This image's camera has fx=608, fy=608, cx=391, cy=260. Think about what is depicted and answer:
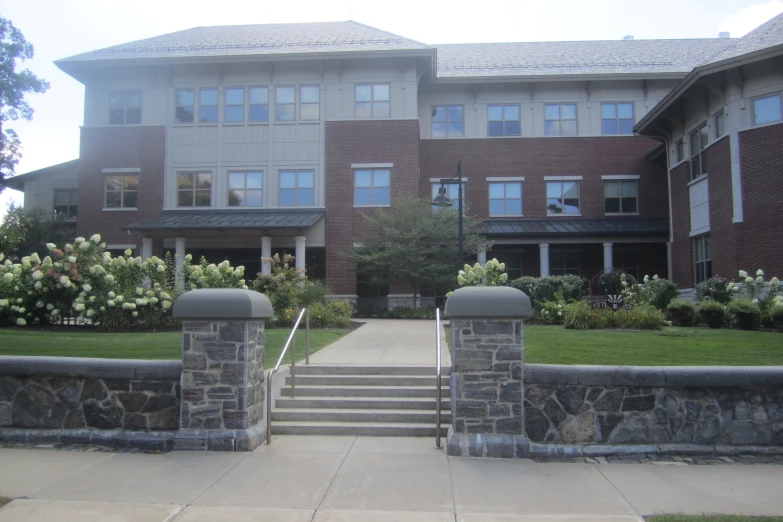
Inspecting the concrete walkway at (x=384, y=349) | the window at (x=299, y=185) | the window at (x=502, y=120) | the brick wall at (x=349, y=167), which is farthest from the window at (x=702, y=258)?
the window at (x=299, y=185)

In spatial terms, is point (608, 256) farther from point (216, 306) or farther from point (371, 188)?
point (216, 306)

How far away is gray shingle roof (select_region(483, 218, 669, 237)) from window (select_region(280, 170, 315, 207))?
7.97m

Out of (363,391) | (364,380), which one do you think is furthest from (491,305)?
(364,380)

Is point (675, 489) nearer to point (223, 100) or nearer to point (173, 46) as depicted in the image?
point (223, 100)

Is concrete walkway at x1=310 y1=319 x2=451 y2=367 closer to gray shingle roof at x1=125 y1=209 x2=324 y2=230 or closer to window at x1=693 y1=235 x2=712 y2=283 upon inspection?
gray shingle roof at x1=125 y1=209 x2=324 y2=230

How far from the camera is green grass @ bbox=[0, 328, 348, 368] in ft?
Result: 34.8

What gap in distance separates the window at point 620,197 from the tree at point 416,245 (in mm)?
8056

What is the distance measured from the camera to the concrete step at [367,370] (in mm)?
9633

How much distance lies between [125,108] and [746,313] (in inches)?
1019

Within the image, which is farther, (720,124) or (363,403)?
(720,124)

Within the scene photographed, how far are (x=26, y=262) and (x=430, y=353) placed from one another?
11.2m

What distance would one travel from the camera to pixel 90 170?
27734 millimetres

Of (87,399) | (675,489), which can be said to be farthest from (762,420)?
(87,399)

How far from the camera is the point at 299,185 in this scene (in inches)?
1061
